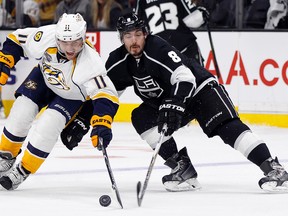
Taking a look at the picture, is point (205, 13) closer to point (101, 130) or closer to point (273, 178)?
point (273, 178)

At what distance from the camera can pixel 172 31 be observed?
823 cm

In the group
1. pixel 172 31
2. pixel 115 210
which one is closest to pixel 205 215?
pixel 115 210

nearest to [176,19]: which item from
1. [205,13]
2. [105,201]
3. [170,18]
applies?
[170,18]

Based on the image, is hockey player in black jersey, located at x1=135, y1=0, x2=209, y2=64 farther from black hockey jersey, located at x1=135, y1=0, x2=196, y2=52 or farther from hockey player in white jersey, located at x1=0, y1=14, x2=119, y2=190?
hockey player in white jersey, located at x1=0, y1=14, x2=119, y2=190

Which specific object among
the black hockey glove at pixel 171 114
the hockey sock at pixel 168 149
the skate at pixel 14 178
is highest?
the black hockey glove at pixel 171 114

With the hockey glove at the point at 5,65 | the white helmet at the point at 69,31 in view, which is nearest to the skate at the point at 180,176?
the white helmet at the point at 69,31

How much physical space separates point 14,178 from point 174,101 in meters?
0.87

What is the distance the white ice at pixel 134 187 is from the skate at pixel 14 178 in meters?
0.05

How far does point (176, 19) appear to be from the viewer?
8258mm

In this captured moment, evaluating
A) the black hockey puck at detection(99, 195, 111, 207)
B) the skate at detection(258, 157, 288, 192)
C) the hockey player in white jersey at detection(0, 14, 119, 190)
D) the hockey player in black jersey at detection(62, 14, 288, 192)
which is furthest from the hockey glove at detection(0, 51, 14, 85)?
the skate at detection(258, 157, 288, 192)

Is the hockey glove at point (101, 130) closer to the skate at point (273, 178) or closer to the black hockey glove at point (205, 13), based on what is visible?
the skate at point (273, 178)

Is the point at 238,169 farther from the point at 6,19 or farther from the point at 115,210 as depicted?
the point at 6,19

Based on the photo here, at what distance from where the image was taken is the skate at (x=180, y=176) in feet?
17.0

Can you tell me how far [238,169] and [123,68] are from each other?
1.17m
